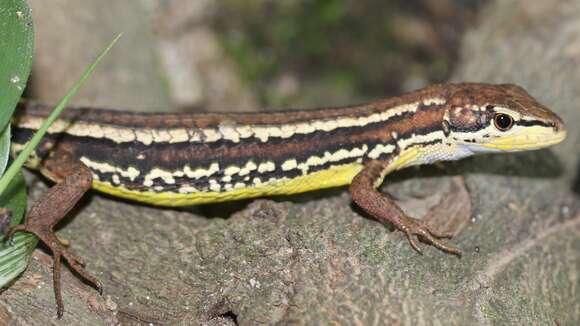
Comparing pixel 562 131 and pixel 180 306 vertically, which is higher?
pixel 562 131

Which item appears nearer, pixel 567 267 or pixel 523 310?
pixel 523 310

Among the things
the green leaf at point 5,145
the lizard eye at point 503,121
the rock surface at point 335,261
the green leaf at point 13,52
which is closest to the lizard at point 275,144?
the lizard eye at point 503,121

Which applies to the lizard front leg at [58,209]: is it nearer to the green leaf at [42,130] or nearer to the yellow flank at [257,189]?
the yellow flank at [257,189]

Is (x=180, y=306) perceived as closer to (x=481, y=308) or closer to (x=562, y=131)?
(x=481, y=308)

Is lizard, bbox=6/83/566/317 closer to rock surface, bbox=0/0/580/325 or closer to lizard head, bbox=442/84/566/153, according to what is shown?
lizard head, bbox=442/84/566/153

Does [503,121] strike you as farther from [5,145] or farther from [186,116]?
[5,145]

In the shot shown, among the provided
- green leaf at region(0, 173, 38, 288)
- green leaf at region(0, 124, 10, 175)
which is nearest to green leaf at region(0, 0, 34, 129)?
green leaf at region(0, 124, 10, 175)

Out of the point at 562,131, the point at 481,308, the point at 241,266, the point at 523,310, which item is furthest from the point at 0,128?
the point at 562,131
